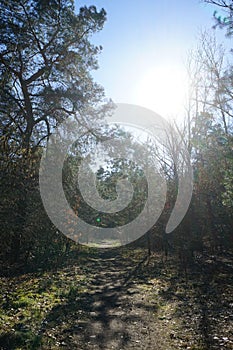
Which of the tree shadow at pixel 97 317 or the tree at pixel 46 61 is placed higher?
the tree at pixel 46 61

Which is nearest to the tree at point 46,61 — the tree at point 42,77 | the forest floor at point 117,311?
the tree at point 42,77

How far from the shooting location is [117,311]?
698 cm

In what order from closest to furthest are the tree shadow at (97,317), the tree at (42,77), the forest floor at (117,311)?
the forest floor at (117,311), the tree shadow at (97,317), the tree at (42,77)

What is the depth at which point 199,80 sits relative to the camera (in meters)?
17.6

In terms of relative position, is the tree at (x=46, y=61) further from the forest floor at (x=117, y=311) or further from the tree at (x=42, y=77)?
the forest floor at (x=117, y=311)

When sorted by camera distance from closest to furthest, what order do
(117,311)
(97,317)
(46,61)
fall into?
(97,317), (117,311), (46,61)

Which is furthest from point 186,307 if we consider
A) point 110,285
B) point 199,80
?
point 199,80

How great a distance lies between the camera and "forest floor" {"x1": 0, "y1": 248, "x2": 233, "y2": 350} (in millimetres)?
5078

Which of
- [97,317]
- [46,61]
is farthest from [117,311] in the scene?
[46,61]

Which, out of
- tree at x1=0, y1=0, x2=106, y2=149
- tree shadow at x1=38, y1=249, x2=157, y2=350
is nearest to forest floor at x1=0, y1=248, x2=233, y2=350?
tree shadow at x1=38, y1=249, x2=157, y2=350

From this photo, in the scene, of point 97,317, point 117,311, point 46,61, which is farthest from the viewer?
point 46,61

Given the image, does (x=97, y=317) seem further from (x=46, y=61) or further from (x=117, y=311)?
(x=46, y=61)

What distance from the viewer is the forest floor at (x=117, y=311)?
16.7 ft

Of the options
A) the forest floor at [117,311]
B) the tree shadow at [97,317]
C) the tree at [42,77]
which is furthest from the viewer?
the tree at [42,77]
